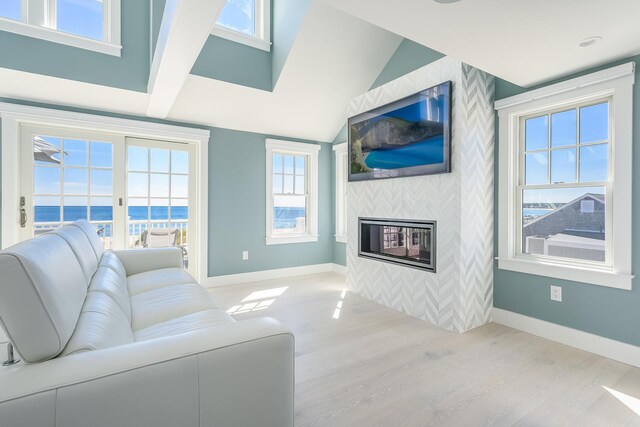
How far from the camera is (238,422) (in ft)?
3.62

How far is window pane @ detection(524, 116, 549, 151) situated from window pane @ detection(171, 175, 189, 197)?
399cm

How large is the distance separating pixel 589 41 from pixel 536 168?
3.54 ft

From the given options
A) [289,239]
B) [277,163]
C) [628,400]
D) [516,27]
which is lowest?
[628,400]

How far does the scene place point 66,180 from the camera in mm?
3541

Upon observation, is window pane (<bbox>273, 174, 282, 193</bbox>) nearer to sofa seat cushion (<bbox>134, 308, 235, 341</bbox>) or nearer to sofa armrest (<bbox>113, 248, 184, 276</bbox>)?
sofa armrest (<bbox>113, 248, 184, 276</bbox>)

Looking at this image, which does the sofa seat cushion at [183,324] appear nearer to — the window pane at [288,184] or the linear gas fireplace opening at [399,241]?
the linear gas fireplace opening at [399,241]

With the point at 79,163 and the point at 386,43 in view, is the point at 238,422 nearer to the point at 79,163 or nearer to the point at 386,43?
the point at 79,163

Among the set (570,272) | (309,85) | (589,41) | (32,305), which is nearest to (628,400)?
(570,272)

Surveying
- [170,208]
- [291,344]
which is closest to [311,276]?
[170,208]

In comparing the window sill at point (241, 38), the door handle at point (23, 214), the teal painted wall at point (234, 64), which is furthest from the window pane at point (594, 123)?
the door handle at point (23, 214)

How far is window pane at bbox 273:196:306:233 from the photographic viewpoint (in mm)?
4969

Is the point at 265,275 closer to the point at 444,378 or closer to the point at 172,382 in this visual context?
the point at 444,378

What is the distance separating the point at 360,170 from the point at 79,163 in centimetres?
329

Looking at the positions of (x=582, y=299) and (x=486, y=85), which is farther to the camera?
(x=486, y=85)
